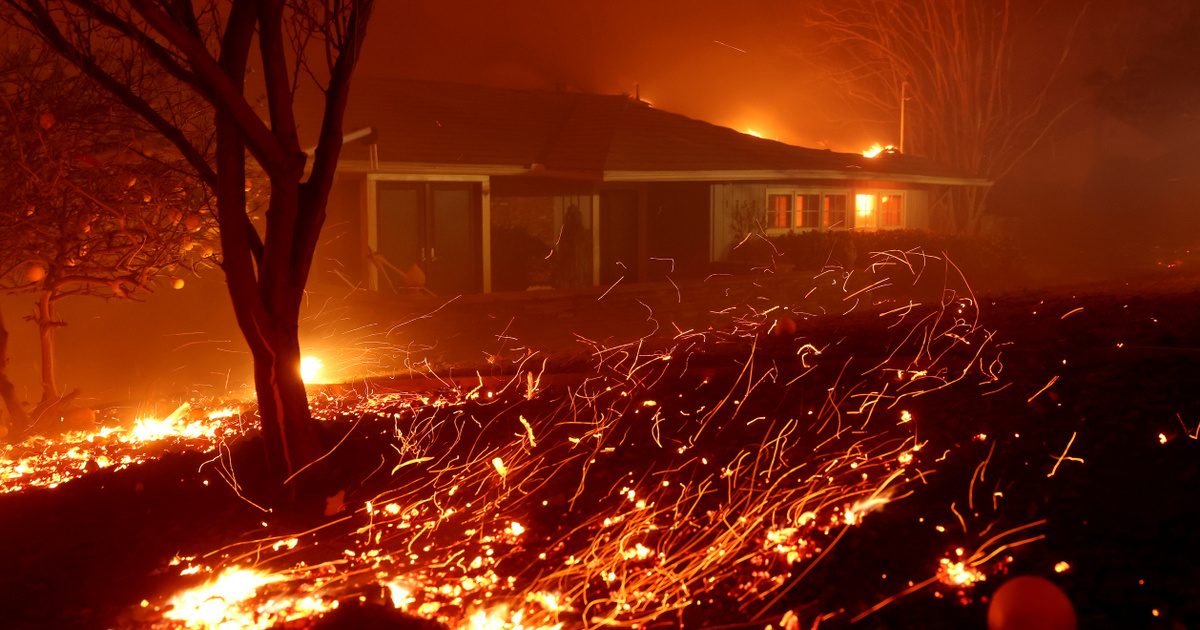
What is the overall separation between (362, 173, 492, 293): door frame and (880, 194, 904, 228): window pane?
13183mm

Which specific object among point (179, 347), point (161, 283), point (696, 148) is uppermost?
point (696, 148)

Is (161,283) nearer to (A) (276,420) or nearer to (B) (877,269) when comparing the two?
(A) (276,420)

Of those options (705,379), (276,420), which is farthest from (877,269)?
(276,420)

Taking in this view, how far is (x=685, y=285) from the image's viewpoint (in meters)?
18.6

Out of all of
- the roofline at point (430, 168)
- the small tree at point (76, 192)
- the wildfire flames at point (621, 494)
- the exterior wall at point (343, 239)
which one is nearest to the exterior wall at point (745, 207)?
the roofline at point (430, 168)

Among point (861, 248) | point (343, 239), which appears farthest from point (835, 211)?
point (343, 239)

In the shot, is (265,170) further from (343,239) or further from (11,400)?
(343,239)

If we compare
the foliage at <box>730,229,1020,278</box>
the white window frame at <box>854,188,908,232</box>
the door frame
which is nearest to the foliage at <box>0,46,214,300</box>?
the door frame

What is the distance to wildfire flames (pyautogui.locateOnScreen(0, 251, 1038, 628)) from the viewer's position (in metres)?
4.37

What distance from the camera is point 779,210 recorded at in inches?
987

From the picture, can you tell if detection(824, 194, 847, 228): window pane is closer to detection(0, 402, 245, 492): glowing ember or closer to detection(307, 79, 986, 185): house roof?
detection(307, 79, 986, 185): house roof

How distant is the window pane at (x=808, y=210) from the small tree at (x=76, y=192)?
17.8m

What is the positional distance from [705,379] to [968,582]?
2911 mm

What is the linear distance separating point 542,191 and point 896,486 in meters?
18.5
